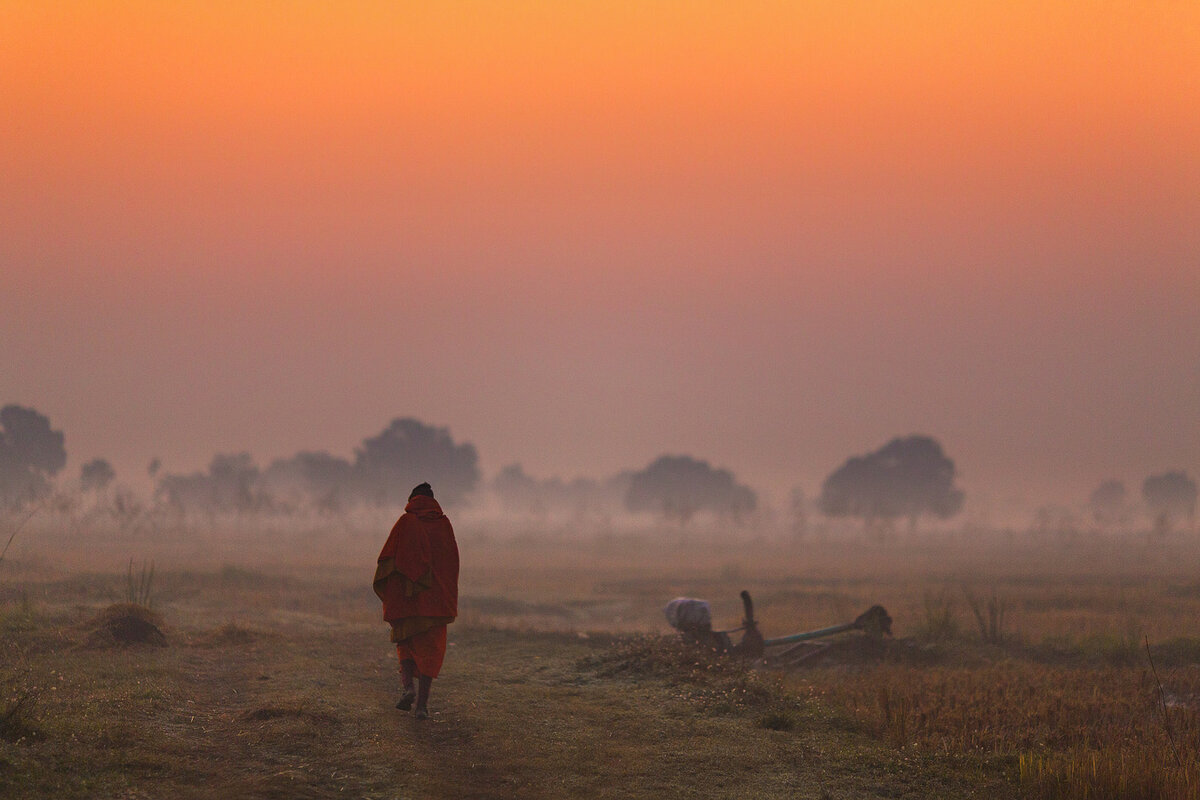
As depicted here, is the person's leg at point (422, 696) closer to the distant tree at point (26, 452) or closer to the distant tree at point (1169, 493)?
the distant tree at point (26, 452)

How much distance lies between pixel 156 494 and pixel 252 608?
245 ft

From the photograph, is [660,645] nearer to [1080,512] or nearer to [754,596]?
[754,596]

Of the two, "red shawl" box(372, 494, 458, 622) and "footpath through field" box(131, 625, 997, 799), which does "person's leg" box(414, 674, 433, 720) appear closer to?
"footpath through field" box(131, 625, 997, 799)

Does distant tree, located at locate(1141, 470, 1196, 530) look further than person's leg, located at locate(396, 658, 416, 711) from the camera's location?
Yes

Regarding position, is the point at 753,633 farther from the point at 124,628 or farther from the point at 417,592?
the point at 124,628

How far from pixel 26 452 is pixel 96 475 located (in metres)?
19.2

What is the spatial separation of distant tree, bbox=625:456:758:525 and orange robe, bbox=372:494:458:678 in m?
147

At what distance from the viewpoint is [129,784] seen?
28.8ft

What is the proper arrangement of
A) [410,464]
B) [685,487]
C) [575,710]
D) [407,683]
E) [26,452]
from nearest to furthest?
1. [407,683]
2. [575,710]
3. [26,452]
4. [410,464]
5. [685,487]

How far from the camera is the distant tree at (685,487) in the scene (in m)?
163

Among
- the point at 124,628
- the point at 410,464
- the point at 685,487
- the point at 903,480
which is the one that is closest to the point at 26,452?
the point at 410,464

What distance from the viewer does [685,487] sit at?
165m

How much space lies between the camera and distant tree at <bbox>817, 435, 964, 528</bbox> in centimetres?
14200

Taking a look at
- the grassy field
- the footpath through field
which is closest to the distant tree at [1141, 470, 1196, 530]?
the grassy field
